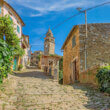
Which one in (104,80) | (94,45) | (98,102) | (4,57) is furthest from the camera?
(94,45)

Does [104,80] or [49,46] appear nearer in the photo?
[104,80]

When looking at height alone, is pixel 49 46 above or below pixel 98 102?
above

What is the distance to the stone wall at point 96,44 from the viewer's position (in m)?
9.93

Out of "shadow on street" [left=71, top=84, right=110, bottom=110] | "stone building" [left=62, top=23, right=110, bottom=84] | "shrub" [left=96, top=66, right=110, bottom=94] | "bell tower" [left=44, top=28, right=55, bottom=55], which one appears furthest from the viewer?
"bell tower" [left=44, top=28, right=55, bottom=55]

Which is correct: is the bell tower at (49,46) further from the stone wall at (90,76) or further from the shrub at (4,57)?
the shrub at (4,57)

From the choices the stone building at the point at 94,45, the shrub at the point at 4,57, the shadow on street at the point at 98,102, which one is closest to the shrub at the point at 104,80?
the shadow on street at the point at 98,102

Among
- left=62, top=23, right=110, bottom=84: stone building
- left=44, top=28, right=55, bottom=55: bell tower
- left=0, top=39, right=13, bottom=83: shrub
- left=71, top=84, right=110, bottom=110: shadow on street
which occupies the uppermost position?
left=44, top=28, right=55, bottom=55: bell tower

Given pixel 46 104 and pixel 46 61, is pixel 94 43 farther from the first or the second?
pixel 46 61

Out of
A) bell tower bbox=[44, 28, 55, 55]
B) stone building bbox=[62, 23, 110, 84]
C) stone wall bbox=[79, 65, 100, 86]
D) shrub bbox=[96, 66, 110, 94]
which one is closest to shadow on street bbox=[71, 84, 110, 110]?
shrub bbox=[96, 66, 110, 94]

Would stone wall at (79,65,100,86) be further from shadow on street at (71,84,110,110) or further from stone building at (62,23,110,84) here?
shadow on street at (71,84,110,110)

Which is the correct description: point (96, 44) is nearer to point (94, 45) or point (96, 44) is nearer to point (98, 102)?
point (94, 45)

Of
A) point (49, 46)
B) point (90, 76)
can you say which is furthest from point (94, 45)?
point (49, 46)

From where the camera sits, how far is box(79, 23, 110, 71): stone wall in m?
9.93

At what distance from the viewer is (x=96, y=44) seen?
10242 mm
